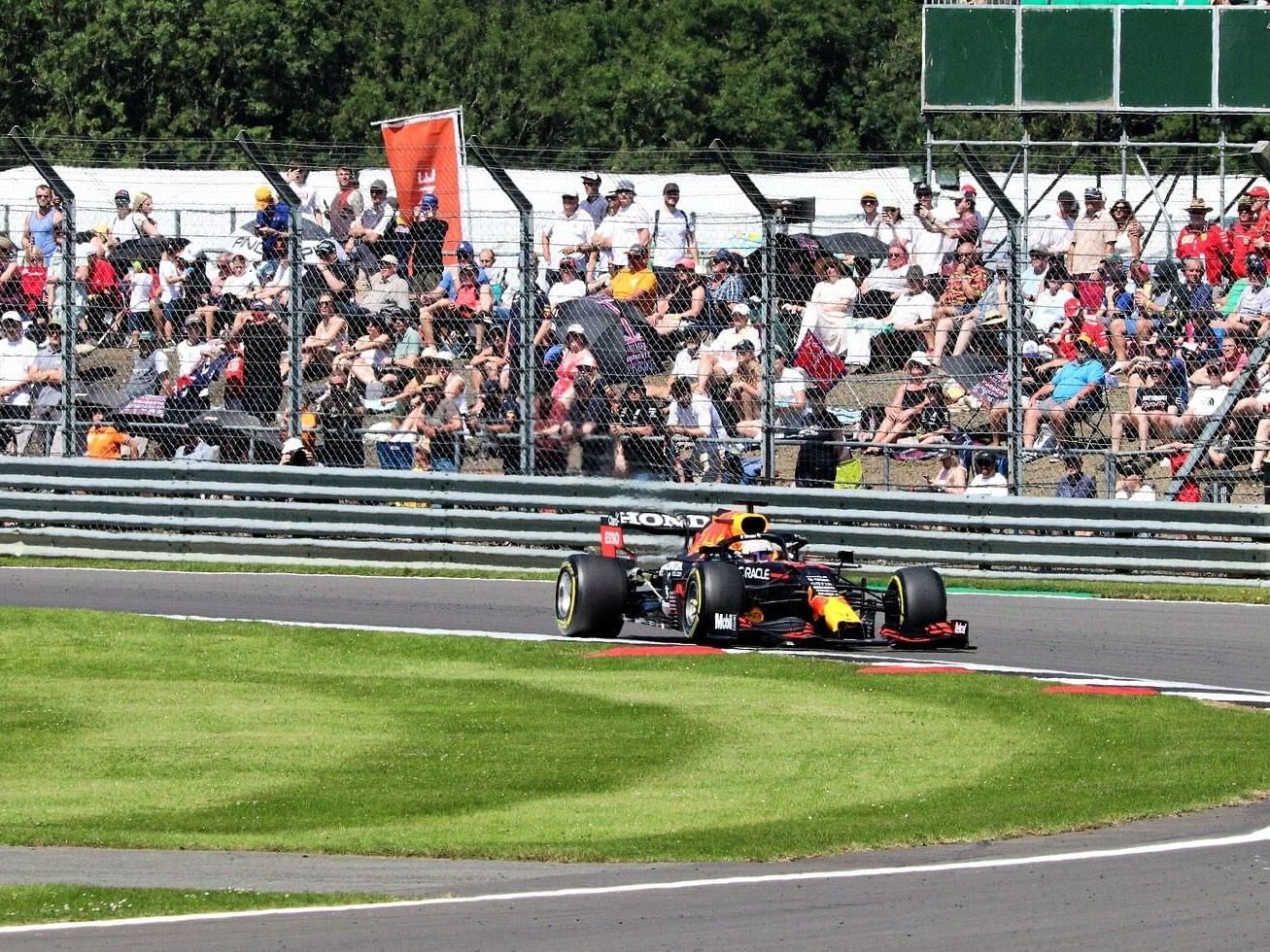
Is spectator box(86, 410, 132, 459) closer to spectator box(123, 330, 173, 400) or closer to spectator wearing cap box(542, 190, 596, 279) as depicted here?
spectator box(123, 330, 173, 400)

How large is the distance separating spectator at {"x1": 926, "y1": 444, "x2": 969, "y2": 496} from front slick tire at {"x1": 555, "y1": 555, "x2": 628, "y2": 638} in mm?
4275

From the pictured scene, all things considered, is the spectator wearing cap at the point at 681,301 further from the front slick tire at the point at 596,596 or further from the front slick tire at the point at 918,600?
the front slick tire at the point at 918,600

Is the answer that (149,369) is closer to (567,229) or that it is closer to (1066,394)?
(567,229)

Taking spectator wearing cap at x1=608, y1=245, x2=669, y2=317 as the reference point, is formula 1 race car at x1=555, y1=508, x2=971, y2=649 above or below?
below

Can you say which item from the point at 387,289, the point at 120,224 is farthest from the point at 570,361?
the point at 120,224

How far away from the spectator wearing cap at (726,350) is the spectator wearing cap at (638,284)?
56 centimetres

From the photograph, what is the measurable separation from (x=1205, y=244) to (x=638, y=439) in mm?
5544

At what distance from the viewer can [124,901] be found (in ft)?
24.6

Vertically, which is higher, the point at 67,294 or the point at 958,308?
the point at 67,294

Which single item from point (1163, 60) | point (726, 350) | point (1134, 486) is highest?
point (1163, 60)

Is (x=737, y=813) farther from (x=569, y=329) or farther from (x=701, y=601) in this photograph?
(x=569, y=329)

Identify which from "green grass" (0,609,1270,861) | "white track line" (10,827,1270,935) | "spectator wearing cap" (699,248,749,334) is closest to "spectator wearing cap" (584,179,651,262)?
"spectator wearing cap" (699,248,749,334)

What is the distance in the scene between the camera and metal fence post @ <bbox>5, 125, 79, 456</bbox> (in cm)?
1966

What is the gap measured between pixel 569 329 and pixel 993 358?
11.3 ft
